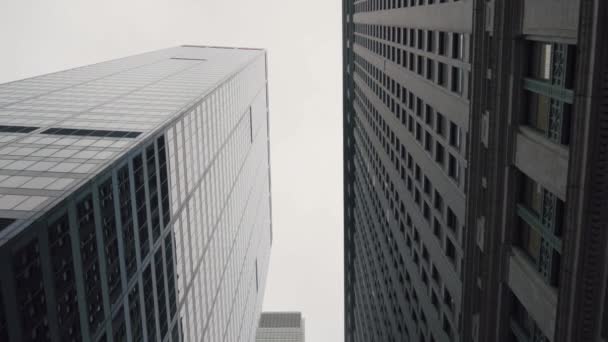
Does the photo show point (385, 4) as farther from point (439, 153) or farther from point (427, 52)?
point (439, 153)

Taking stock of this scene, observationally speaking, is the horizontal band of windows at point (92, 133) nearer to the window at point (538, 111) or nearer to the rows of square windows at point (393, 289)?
the rows of square windows at point (393, 289)

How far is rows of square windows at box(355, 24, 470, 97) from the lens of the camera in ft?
102

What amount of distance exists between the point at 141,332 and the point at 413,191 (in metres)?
26.4

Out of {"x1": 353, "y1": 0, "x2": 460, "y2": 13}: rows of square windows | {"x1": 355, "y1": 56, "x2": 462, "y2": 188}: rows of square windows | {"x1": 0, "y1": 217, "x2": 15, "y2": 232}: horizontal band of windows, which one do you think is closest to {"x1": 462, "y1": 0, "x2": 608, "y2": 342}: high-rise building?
{"x1": 355, "y1": 56, "x2": 462, "y2": 188}: rows of square windows

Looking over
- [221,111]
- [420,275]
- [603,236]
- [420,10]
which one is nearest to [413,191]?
[420,275]

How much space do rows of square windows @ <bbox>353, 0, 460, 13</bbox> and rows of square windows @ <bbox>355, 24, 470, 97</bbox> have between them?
1.93 meters

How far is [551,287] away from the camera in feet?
58.7

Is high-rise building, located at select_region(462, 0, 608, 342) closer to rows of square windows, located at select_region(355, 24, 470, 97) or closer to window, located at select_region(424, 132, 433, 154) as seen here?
rows of square windows, located at select_region(355, 24, 470, 97)

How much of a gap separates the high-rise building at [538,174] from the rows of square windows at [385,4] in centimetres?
1181

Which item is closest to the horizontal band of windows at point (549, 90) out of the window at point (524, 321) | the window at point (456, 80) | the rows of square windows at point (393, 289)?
the window at point (524, 321)

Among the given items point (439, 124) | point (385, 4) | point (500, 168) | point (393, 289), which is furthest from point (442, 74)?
point (393, 289)

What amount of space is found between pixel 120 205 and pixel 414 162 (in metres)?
23.3

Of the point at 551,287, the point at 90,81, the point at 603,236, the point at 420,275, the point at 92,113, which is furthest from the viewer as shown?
the point at 90,81

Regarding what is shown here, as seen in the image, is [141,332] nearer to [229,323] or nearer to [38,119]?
[38,119]
